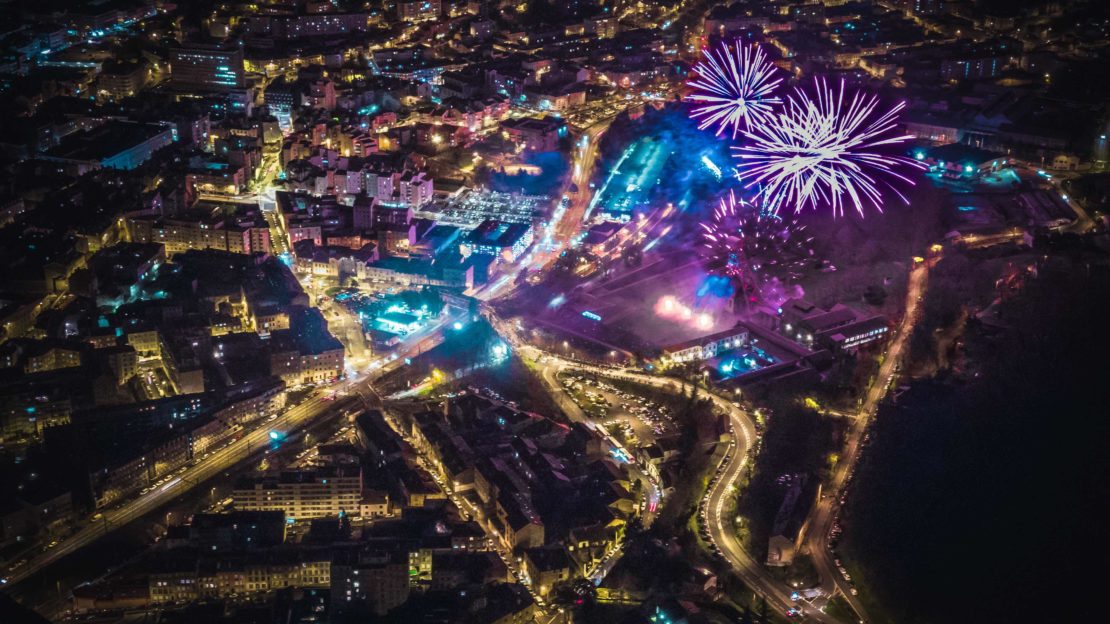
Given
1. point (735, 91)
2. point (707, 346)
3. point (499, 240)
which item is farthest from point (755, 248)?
point (735, 91)

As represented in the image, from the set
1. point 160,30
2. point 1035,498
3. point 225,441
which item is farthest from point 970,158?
point 160,30

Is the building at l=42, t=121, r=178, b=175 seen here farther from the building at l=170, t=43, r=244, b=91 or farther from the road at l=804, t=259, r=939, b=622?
the road at l=804, t=259, r=939, b=622

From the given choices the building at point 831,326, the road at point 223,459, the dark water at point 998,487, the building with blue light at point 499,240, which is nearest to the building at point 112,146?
the building with blue light at point 499,240

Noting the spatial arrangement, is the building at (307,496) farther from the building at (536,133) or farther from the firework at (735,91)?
the building at (536,133)

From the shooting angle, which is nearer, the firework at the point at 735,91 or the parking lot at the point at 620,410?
the parking lot at the point at 620,410

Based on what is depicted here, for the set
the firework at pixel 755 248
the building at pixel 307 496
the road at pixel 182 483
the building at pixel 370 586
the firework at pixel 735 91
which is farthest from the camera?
the firework at pixel 735 91

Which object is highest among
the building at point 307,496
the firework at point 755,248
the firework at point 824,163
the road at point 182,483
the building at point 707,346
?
the firework at point 824,163
